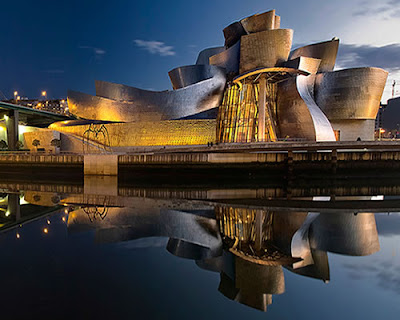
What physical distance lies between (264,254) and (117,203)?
608 centimetres

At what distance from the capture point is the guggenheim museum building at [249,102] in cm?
2325

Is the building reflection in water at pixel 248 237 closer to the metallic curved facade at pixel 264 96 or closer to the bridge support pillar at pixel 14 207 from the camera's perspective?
the bridge support pillar at pixel 14 207

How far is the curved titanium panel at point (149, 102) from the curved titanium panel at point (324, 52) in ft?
23.2

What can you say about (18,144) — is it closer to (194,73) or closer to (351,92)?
(194,73)

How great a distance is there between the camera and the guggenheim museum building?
76.3 ft

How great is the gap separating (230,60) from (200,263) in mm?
24412

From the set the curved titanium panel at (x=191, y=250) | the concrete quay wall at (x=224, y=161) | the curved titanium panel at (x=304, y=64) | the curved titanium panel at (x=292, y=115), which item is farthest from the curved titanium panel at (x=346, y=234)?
the curved titanium panel at (x=304, y=64)

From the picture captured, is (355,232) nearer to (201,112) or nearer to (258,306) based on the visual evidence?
(258,306)

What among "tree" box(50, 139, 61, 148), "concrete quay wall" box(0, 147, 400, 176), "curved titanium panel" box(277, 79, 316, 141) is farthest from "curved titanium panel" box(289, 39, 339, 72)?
"tree" box(50, 139, 61, 148)

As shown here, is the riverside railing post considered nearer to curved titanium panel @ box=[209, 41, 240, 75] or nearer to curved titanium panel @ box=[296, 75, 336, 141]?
curved titanium panel @ box=[296, 75, 336, 141]

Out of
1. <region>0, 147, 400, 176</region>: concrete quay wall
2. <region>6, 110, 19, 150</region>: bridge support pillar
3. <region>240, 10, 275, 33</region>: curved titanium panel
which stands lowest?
<region>0, 147, 400, 176</region>: concrete quay wall

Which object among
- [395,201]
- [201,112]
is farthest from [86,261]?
[201,112]

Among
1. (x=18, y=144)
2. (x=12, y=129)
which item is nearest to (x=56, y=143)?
(x=18, y=144)

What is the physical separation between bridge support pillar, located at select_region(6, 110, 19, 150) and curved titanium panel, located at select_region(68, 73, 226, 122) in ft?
28.4
